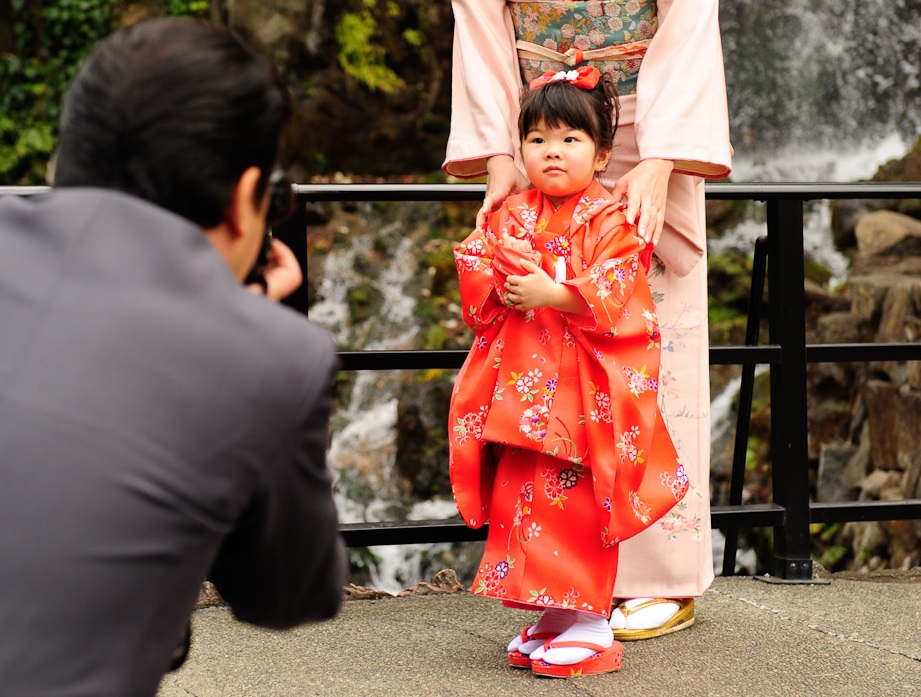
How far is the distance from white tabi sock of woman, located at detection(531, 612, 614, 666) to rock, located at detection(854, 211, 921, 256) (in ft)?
18.8

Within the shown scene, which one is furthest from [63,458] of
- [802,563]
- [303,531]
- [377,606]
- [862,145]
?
[862,145]

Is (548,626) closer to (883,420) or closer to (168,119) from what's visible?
(168,119)

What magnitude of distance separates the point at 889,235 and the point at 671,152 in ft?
18.2

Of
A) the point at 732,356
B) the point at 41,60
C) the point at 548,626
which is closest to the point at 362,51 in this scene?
the point at 41,60

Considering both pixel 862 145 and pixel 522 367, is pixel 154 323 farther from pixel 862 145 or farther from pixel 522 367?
pixel 862 145

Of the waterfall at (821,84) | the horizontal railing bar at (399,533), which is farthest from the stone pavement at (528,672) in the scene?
the waterfall at (821,84)

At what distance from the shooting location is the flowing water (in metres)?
8.97

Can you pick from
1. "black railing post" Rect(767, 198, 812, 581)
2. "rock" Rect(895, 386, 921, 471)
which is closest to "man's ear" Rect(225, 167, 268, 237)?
"black railing post" Rect(767, 198, 812, 581)

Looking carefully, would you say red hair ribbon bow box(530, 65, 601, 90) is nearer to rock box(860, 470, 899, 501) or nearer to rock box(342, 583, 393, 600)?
rock box(342, 583, 393, 600)

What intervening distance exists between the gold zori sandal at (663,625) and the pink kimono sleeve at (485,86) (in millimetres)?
1165

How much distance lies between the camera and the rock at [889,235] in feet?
24.3

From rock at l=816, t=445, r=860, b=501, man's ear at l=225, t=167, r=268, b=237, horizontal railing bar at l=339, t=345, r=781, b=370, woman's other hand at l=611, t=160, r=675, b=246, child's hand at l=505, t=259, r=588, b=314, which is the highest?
woman's other hand at l=611, t=160, r=675, b=246

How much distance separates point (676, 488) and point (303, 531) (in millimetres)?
1561

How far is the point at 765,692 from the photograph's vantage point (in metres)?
2.33
